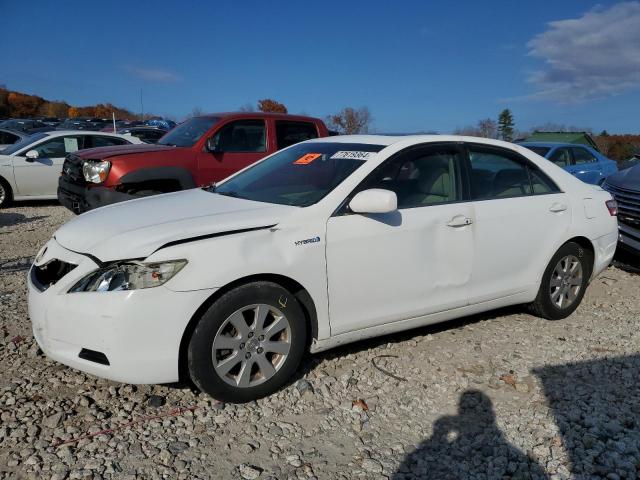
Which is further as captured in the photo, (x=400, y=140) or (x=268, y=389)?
(x=400, y=140)

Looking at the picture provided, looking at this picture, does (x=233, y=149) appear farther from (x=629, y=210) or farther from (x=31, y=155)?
(x=629, y=210)

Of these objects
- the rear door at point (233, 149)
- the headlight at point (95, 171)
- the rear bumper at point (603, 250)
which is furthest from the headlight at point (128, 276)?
the rear door at point (233, 149)

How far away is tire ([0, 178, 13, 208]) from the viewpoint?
10.3 meters

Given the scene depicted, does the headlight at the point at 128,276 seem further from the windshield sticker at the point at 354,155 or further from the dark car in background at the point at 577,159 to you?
the dark car in background at the point at 577,159

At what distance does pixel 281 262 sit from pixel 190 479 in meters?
1.23

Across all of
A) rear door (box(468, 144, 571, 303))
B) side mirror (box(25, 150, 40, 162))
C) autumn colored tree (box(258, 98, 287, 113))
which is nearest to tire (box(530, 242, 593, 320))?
rear door (box(468, 144, 571, 303))

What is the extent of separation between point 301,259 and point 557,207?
8.05ft

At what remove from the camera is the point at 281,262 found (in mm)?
3258

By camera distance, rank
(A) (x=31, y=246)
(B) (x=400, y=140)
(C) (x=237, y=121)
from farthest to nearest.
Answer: (C) (x=237, y=121)
(A) (x=31, y=246)
(B) (x=400, y=140)

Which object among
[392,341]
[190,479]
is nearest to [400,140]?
[392,341]

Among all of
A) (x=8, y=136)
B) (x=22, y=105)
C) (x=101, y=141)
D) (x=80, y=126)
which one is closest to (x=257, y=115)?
(x=101, y=141)

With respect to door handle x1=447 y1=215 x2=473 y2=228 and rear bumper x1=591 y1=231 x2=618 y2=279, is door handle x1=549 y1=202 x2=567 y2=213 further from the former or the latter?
door handle x1=447 y1=215 x2=473 y2=228

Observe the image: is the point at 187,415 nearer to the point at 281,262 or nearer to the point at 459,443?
the point at 281,262

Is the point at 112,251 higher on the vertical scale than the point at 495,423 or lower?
higher
